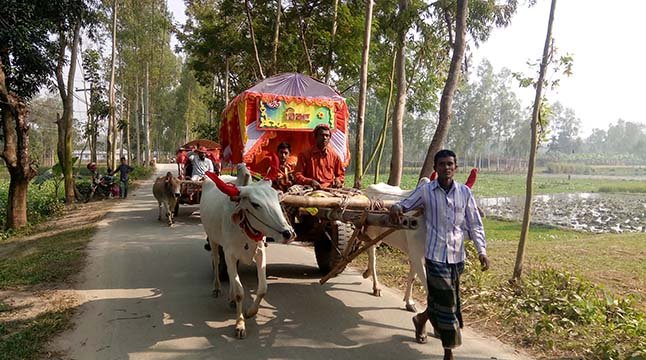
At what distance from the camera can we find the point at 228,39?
55.0ft

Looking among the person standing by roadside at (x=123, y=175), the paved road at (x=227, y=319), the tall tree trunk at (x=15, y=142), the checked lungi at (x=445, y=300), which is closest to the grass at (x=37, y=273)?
the paved road at (x=227, y=319)

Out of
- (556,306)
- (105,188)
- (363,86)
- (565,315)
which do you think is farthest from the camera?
(105,188)

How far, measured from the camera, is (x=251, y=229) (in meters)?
4.15

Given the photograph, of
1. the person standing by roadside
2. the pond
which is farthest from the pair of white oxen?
the pond

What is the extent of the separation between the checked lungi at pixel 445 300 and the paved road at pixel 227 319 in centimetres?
49

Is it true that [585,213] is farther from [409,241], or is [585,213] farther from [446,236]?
[446,236]

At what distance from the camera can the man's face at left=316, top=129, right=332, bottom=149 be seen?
571 cm

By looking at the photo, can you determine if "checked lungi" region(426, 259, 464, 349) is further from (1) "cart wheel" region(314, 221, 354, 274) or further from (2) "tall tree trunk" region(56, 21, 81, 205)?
(2) "tall tree trunk" region(56, 21, 81, 205)

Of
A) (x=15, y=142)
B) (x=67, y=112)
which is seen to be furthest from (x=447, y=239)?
(x=67, y=112)

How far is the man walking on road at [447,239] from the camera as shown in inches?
136

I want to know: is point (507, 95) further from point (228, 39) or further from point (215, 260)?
point (215, 260)

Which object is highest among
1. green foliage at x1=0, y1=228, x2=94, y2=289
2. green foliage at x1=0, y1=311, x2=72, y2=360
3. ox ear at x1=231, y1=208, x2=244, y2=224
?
ox ear at x1=231, y1=208, x2=244, y2=224

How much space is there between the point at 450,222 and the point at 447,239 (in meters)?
0.14

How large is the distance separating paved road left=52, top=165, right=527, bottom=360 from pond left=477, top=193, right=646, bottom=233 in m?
16.2
